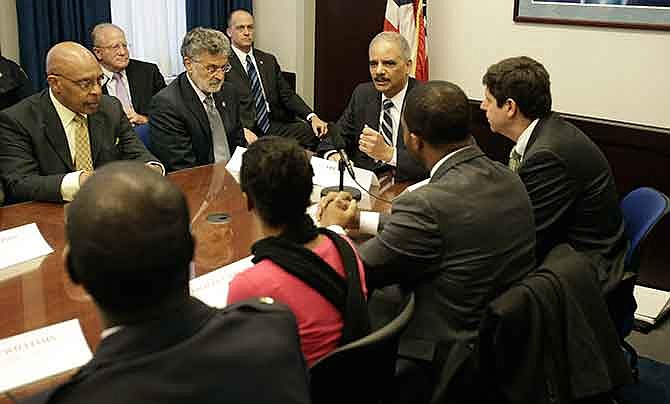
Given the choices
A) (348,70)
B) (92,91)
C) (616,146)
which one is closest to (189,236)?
(92,91)

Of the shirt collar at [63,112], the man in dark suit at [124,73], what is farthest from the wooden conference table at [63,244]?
the man in dark suit at [124,73]

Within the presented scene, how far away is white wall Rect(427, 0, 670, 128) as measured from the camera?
391 centimetres

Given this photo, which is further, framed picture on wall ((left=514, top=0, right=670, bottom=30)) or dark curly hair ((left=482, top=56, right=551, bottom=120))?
framed picture on wall ((left=514, top=0, right=670, bottom=30))

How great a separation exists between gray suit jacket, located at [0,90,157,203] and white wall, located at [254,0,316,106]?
274cm

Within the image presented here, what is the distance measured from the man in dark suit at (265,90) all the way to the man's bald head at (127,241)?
3818 mm

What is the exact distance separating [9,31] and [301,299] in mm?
3584

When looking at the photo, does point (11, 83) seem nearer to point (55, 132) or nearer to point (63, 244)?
point (55, 132)

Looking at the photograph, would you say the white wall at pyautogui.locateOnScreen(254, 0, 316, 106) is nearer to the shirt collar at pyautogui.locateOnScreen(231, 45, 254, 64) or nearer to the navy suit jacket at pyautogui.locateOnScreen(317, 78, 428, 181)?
the shirt collar at pyautogui.locateOnScreen(231, 45, 254, 64)

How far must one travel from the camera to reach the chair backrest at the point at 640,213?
2.37m

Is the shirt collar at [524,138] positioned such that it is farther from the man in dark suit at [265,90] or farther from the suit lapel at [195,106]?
the man in dark suit at [265,90]

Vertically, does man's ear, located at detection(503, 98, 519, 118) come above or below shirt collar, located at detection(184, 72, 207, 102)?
above

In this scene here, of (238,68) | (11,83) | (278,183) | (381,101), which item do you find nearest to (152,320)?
(278,183)

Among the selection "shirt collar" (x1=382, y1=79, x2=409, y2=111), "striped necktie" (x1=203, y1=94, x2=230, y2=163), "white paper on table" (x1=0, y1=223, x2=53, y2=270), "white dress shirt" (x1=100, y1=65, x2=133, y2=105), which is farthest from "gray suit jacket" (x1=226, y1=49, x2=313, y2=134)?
"white paper on table" (x1=0, y1=223, x2=53, y2=270)

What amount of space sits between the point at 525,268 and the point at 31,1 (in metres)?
3.50
